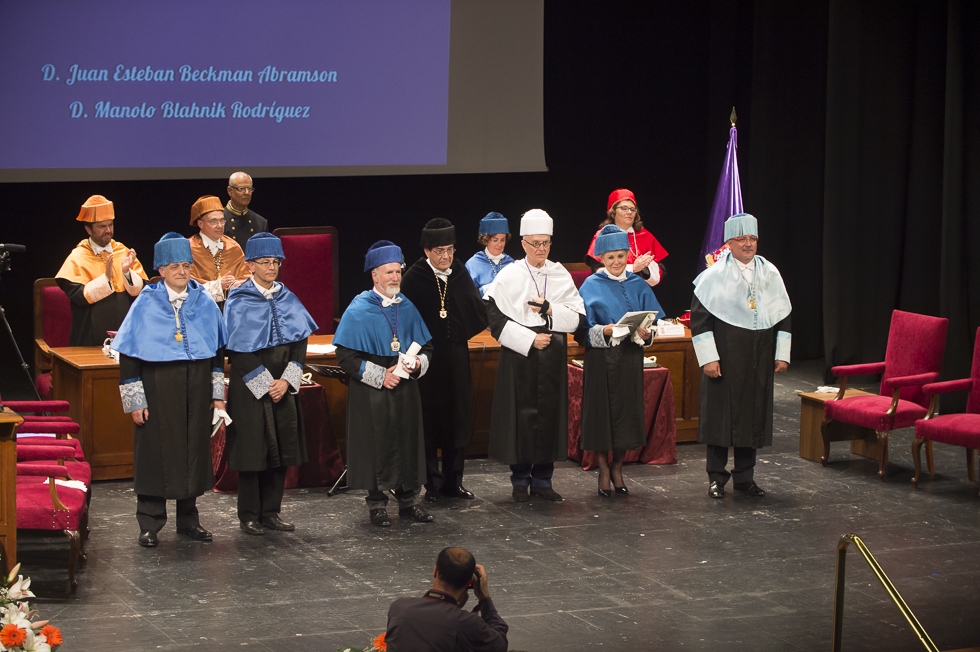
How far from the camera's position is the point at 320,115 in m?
→ 8.90

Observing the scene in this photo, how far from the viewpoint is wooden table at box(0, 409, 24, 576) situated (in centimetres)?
457

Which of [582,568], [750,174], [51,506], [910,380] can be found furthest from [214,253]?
[750,174]

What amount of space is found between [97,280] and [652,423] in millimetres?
3429

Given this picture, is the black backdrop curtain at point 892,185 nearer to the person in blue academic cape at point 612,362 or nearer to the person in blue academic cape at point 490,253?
the person in blue academic cape at point 490,253

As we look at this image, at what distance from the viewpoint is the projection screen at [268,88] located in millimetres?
8211

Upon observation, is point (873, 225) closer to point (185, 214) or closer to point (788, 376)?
point (788, 376)

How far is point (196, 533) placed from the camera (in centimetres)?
568

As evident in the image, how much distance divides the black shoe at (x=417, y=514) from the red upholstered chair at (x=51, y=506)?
170 centimetres

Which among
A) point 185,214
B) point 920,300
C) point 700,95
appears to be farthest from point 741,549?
point 700,95

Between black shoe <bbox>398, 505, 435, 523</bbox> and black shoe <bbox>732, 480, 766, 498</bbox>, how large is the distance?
A: 179cm

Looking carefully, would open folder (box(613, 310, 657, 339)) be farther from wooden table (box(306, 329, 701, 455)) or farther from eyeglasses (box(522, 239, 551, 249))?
wooden table (box(306, 329, 701, 455))

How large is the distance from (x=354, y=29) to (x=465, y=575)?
20.8 feet

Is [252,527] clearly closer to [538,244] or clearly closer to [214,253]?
[538,244]

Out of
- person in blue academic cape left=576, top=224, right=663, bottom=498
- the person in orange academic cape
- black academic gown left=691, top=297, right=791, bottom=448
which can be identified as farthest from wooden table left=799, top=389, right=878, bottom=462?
the person in orange academic cape
